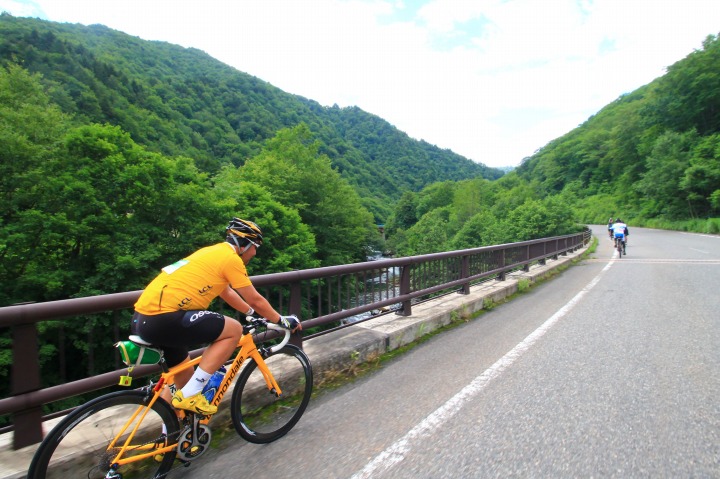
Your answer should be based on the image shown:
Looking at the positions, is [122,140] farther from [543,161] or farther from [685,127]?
[543,161]

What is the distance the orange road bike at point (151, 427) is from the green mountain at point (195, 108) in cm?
5084

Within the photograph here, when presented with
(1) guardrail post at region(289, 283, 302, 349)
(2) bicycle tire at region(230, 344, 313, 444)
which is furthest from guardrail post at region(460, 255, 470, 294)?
(2) bicycle tire at region(230, 344, 313, 444)

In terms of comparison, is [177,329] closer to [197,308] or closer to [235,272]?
[197,308]

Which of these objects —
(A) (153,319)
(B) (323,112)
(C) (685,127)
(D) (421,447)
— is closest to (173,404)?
(A) (153,319)

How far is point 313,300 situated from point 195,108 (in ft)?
376

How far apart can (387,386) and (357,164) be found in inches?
4851

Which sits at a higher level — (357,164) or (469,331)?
(357,164)

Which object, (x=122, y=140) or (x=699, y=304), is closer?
(x=699, y=304)

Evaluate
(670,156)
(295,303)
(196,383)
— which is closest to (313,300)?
(295,303)

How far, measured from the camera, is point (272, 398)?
3410 mm

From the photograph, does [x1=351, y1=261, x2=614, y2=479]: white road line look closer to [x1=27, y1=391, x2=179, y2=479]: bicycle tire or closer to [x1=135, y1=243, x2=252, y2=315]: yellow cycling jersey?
[x1=27, y1=391, x2=179, y2=479]: bicycle tire

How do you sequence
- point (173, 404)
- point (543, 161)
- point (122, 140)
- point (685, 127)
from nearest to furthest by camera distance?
point (173, 404), point (122, 140), point (685, 127), point (543, 161)

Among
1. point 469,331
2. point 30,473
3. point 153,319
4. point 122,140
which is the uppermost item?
point 122,140

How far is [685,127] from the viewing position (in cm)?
4734
